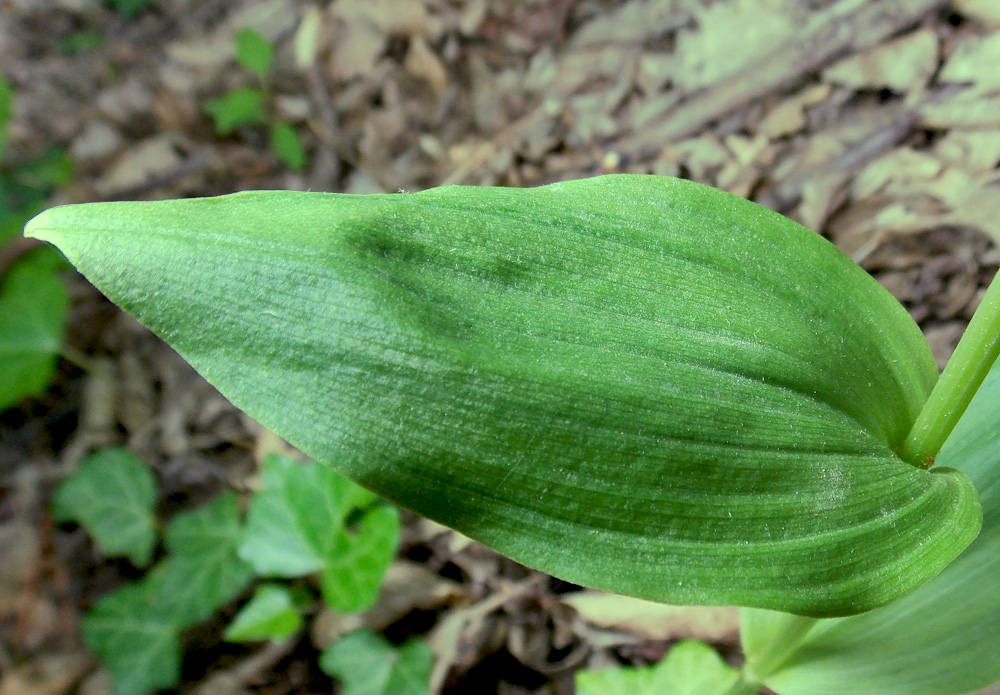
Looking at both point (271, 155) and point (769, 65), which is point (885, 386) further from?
point (271, 155)

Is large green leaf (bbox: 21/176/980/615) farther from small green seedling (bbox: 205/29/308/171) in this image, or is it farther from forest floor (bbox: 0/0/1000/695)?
small green seedling (bbox: 205/29/308/171)

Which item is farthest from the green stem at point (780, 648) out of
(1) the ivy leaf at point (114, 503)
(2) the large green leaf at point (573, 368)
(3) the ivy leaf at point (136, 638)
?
(1) the ivy leaf at point (114, 503)

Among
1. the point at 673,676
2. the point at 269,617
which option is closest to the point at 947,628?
the point at 673,676

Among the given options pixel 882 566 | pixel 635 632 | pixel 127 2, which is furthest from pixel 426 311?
pixel 127 2

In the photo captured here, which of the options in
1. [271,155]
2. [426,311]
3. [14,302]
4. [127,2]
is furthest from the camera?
[127,2]

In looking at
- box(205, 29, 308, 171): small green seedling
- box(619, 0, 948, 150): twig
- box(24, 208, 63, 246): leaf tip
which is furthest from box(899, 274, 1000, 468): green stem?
box(205, 29, 308, 171): small green seedling

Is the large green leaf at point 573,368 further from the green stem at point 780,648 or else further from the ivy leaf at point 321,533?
the ivy leaf at point 321,533

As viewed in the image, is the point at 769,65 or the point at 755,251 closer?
the point at 755,251
